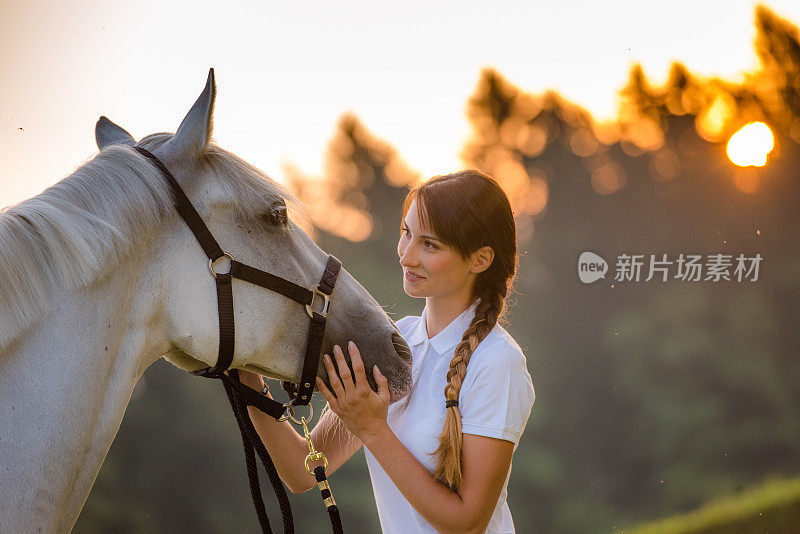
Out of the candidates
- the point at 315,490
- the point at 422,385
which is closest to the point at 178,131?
the point at 422,385

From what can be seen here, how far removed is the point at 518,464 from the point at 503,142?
3.19 meters

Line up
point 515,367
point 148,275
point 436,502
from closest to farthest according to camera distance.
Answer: point 148,275
point 436,502
point 515,367

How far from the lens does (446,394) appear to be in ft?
4.48

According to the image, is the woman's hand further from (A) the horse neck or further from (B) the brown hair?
(A) the horse neck

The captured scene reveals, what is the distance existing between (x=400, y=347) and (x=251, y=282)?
37 centimetres

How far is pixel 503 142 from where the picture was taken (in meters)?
6.46

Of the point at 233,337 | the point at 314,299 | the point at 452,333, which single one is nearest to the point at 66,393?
the point at 233,337

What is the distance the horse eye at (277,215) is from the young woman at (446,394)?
0.94ft

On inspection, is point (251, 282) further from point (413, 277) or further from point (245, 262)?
point (413, 277)

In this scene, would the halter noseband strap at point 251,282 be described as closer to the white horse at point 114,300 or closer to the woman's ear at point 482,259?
the white horse at point 114,300

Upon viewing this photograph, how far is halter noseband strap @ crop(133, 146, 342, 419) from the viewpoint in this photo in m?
1.15

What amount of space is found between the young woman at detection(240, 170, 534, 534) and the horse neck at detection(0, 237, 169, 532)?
13.9 inches

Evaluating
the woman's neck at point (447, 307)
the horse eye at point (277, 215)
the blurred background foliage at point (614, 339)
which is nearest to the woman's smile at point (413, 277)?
the woman's neck at point (447, 307)

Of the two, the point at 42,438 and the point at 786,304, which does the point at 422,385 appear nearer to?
the point at 42,438
